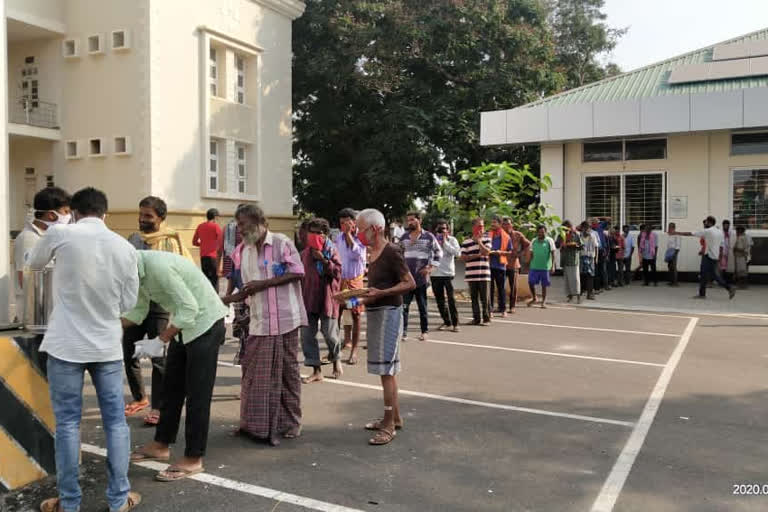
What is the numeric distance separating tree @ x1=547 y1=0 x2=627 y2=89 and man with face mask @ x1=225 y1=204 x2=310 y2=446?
30498 millimetres

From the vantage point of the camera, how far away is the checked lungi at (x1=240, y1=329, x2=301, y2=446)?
510 cm

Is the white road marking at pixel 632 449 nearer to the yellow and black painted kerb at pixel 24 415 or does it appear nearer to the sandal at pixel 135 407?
the yellow and black painted kerb at pixel 24 415

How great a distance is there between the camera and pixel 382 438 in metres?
5.09

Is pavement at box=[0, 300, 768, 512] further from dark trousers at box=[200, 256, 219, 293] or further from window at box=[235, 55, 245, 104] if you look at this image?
window at box=[235, 55, 245, 104]

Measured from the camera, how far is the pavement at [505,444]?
4098 millimetres

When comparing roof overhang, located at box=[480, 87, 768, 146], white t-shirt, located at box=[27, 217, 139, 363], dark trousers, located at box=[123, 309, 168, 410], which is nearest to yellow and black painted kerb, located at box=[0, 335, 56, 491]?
white t-shirt, located at box=[27, 217, 139, 363]

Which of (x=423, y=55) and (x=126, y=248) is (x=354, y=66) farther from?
(x=126, y=248)

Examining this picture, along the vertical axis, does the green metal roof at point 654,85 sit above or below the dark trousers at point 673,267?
above

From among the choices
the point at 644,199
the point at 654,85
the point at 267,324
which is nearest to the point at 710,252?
the point at 644,199

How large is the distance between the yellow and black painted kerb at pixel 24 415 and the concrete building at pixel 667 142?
670 inches

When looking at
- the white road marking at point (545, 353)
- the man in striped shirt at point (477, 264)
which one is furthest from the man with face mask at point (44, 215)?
the man in striped shirt at point (477, 264)

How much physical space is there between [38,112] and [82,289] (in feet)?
63.9

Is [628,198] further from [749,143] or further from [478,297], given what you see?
[478,297]

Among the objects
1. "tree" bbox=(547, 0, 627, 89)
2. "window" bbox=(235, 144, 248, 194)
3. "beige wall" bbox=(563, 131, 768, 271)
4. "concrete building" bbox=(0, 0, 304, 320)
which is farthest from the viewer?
"tree" bbox=(547, 0, 627, 89)
